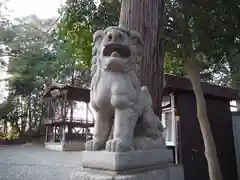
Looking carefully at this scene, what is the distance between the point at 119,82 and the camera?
1618 mm

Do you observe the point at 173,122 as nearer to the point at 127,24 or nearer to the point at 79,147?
the point at 127,24

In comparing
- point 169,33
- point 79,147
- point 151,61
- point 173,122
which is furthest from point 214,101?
point 79,147

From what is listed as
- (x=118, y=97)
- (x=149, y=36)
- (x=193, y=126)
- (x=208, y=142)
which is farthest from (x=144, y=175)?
(x=193, y=126)

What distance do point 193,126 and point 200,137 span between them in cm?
25

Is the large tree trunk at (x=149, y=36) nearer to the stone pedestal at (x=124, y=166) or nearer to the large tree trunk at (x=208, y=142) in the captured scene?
the stone pedestal at (x=124, y=166)

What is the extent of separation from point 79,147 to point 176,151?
Answer: 663 centimetres

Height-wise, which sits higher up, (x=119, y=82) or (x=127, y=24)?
(x=127, y=24)

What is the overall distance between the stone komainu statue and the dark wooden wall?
3.10 meters

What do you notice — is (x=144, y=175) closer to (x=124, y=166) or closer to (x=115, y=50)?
(x=124, y=166)

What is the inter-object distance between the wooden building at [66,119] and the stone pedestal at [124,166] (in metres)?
7.29

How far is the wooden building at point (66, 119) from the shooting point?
9.52m

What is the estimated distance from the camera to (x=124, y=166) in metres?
1.47

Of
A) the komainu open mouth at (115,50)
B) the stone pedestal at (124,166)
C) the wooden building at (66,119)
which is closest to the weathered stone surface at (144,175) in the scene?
the stone pedestal at (124,166)

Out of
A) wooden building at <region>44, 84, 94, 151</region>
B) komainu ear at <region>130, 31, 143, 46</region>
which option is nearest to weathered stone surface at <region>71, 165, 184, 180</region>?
komainu ear at <region>130, 31, 143, 46</region>
